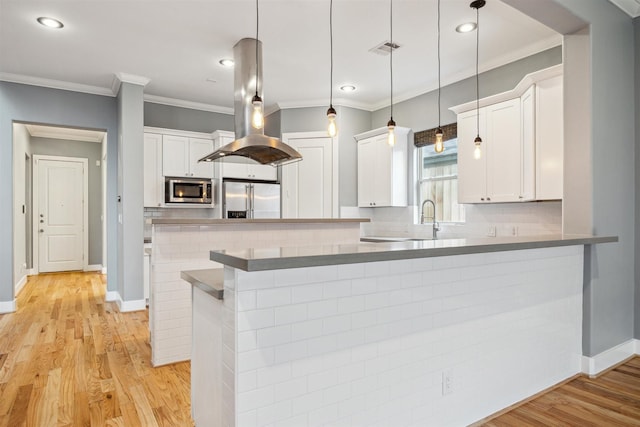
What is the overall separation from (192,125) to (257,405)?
5327mm

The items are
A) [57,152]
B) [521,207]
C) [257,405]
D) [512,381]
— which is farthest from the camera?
[57,152]

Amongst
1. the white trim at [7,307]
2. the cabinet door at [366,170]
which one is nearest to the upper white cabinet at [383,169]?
the cabinet door at [366,170]

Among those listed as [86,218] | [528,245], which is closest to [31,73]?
[86,218]

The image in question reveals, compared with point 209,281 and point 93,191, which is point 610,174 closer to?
point 209,281

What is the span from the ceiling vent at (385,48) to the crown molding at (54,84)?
3.45m

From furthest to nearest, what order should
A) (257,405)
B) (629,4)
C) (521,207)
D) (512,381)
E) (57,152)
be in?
(57,152) < (521,207) < (629,4) < (512,381) < (257,405)

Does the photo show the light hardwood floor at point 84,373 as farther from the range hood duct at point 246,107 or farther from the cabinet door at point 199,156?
the cabinet door at point 199,156

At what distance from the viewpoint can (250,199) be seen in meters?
5.76

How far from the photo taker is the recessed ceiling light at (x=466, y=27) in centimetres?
354

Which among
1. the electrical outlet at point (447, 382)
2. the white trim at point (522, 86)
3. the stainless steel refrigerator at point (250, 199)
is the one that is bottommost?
the electrical outlet at point (447, 382)

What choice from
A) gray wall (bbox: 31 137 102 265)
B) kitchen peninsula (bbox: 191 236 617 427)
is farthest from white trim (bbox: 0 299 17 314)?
kitchen peninsula (bbox: 191 236 617 427)

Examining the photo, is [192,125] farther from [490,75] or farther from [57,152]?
[490,75]

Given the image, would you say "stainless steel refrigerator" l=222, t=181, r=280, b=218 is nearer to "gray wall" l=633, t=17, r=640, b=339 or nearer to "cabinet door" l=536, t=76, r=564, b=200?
"cabinet door" l=536, t=76, r=564, b=200

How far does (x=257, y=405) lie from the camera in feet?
4.85
